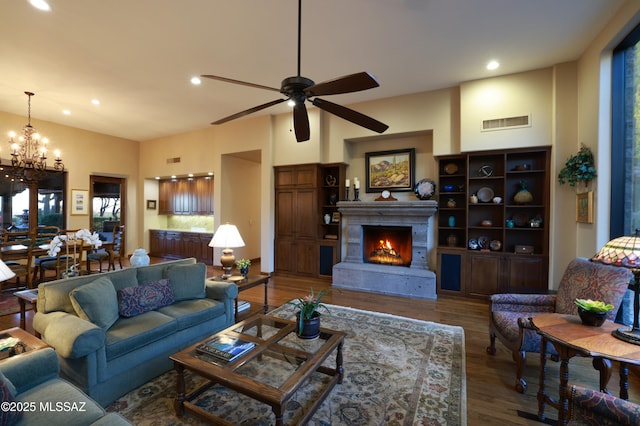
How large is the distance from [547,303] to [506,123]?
9.32 feet

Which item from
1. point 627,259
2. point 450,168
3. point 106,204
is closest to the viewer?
point 627,259

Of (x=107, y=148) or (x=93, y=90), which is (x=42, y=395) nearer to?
(x=93, y=90)

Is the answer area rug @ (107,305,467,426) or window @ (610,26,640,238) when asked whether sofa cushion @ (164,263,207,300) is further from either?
window @ (610,26,640,238)

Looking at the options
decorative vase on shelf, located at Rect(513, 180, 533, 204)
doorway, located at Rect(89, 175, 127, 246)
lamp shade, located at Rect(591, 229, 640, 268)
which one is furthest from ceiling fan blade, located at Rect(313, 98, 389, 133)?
doorway, located at Rect(89, 175, 127, 246)

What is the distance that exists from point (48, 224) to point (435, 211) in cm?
884

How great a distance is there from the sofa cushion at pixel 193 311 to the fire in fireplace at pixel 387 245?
130 inches

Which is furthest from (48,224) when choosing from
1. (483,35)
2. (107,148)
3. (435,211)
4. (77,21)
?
(483,35)

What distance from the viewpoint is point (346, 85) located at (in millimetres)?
1983

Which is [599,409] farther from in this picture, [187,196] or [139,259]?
[187,196]

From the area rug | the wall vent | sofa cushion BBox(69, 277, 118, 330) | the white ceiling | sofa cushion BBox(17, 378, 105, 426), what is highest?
the white ceiling

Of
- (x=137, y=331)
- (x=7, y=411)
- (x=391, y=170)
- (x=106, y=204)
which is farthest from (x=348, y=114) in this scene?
(x=106, y=204)

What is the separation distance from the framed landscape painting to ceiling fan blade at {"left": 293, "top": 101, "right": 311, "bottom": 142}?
304 centimetres

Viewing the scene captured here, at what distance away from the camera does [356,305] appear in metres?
4.23

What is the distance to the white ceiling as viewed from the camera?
9.31ft
